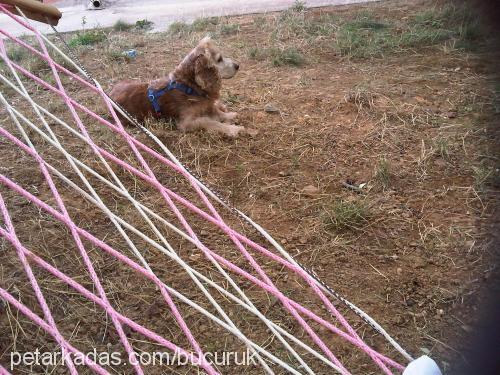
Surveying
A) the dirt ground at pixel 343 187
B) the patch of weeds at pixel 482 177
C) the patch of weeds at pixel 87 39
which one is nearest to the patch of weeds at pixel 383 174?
the dirt ground at pixel 343 187

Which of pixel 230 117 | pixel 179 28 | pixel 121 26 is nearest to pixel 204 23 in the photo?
pixel 179 28

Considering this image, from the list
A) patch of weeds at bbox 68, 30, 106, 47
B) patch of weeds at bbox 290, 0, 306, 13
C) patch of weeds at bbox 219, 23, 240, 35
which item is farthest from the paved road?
patch of weeds at bbox 219, 23, 240, 35

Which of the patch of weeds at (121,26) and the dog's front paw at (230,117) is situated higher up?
the patch of weeds at (121,26)

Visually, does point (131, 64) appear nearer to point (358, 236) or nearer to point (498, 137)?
point (358, 236)

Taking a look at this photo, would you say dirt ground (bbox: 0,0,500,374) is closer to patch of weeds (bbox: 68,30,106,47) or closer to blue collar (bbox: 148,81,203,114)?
blue collar (bbox: 148,81,203,114)

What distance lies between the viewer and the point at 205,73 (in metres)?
3.35

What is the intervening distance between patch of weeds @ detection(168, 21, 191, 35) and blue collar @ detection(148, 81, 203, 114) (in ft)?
7.41

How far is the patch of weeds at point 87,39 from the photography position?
5348mm

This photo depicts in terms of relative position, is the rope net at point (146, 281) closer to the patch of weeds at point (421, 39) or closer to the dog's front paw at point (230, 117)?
the dog's front paw at point (230, 117)

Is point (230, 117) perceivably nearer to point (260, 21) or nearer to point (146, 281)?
point (146, 281)

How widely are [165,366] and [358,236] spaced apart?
3.65ft

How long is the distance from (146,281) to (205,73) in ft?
6.02

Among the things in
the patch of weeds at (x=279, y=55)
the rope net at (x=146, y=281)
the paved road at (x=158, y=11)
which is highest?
the paved road at (x=158, y=11)

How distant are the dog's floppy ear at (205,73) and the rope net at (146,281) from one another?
34.5 inches
